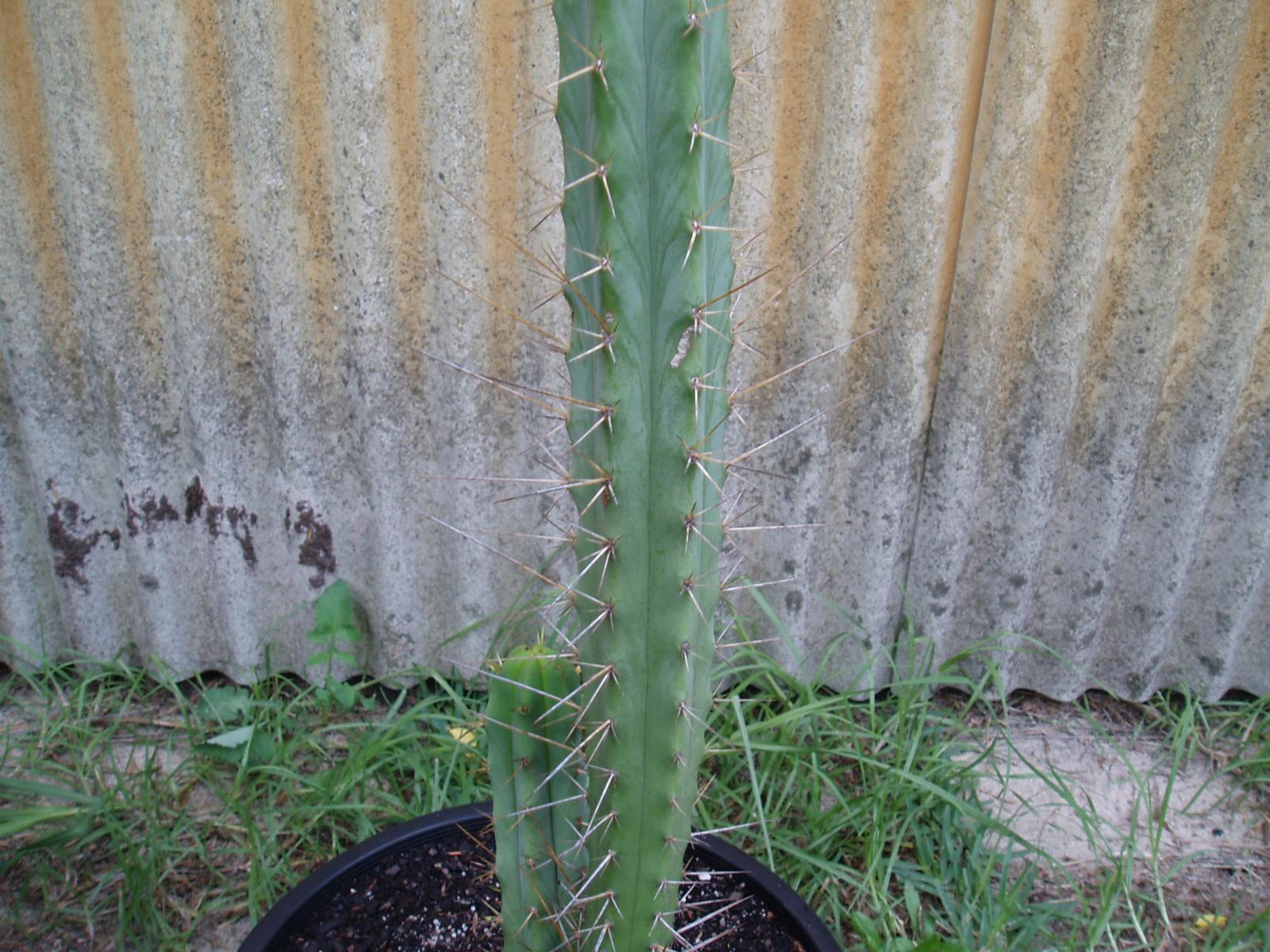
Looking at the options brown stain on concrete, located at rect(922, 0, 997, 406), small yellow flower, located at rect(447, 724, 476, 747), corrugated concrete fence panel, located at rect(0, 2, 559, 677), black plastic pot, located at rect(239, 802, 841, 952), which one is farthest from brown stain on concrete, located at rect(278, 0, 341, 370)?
brown stain on concrete, located at rect(922, 0, 997, 406)

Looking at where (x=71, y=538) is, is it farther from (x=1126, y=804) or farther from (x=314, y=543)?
(x=1126, y=804)

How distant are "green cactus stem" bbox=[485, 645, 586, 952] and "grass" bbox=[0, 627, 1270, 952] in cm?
42

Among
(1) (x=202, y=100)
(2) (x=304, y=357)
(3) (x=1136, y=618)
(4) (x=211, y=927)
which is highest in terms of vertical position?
(1) (x=202, y=100)

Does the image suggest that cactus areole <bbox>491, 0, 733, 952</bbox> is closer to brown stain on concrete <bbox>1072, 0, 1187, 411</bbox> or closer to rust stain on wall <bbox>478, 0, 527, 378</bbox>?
rust stain on wall <bbox>478, 0, 527, 378</bbox>

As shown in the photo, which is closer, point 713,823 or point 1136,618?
point 713,823

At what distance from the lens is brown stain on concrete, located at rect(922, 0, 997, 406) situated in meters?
1.68

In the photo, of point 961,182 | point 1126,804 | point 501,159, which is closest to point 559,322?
point 501,159

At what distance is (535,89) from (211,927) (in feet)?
5.02

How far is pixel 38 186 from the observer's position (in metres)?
1.79

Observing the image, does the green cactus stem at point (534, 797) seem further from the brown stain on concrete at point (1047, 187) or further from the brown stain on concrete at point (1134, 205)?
the brown stain on concrete at point (1134, 205)

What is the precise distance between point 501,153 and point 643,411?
1039 mm

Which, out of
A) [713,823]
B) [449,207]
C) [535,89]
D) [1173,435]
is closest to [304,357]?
[449,207]

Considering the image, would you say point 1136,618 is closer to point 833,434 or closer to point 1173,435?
point 1173,435

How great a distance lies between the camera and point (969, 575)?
2057mm
